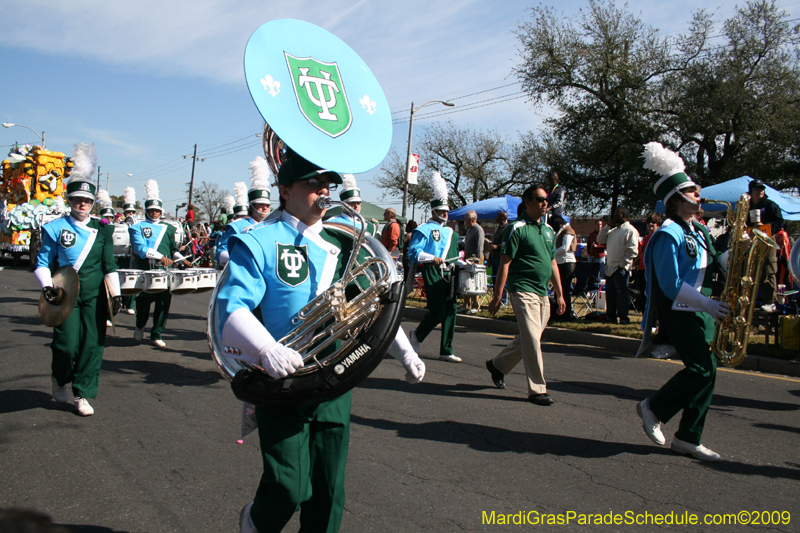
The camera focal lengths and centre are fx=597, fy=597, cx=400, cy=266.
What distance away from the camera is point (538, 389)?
5.52m

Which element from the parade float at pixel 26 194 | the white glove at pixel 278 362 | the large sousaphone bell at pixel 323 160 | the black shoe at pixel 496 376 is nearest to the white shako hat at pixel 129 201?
the black shoe at pixel 496 376

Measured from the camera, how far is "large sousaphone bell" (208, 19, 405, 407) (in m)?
2.07

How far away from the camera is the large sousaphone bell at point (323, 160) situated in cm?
207

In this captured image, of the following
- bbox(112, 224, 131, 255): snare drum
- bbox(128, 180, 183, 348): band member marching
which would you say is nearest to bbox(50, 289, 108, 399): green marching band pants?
bbox(128, 180, 183, 348): band member marching

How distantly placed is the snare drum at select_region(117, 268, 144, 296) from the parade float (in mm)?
17581

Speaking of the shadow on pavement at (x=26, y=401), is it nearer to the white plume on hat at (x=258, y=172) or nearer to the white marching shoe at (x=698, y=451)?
the white plume on hat at (x=258, y=172)

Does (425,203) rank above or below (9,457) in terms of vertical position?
above

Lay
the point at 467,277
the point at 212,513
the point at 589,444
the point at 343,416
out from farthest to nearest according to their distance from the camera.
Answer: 1. the point at 467,277
2. the point at 589,444
3. the point at 212,513
4. the point at 343,416

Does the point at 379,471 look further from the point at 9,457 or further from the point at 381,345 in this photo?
the point at 9,457

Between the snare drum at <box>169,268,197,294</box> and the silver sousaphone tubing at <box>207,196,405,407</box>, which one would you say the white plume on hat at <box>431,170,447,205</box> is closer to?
the snare drum at <box>169,268,197,294</box>

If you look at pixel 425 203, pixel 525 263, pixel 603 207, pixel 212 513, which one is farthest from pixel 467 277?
pixel 425 203

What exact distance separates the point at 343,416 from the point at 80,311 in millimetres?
3720

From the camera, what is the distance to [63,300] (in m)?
4.77

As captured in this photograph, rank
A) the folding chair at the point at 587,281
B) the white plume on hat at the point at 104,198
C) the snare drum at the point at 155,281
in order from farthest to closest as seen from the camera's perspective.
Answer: the white plume on hat at the point at 104,198
the folding chair at the point at 587,281
the snare drum at the point at 155,281
